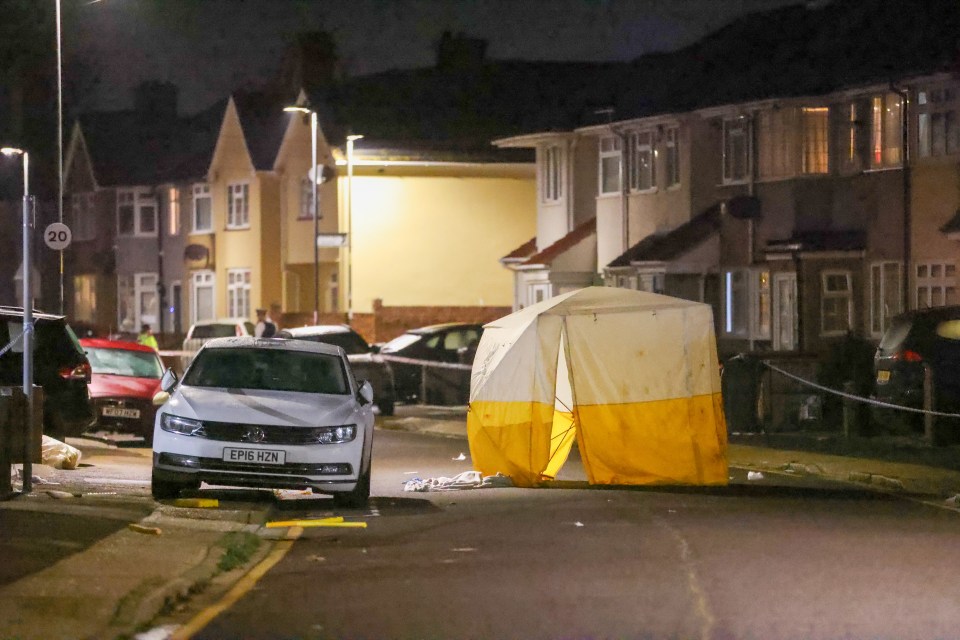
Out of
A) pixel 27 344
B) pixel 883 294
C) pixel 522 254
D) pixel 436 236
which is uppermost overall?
pixel 436 236

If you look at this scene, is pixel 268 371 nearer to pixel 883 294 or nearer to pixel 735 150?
pixel 883 294

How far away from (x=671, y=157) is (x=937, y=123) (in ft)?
31.0

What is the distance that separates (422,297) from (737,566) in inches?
1859

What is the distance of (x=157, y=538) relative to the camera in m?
13.8

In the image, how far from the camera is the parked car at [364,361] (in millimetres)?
33438

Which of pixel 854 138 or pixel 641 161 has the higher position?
pixel 641 161

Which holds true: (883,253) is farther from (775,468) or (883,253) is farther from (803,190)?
(775,468)

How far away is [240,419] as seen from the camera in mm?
16625

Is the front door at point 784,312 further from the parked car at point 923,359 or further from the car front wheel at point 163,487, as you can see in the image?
the car front wheel at point 163,487

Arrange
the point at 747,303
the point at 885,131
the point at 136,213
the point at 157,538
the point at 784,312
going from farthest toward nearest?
1. the point at 136,213
2. the point at 747,303
3. the point at 784,312
4. the point at 885,131
5. the point at 157,538

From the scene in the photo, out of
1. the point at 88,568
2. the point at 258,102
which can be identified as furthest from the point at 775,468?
the point at 258,102

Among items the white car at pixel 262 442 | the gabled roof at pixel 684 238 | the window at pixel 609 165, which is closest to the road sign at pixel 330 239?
the window at pixel 609 165

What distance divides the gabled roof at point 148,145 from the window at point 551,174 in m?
17.5

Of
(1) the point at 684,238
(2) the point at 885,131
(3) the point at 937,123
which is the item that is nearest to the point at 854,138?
(2) the point at 885,131
